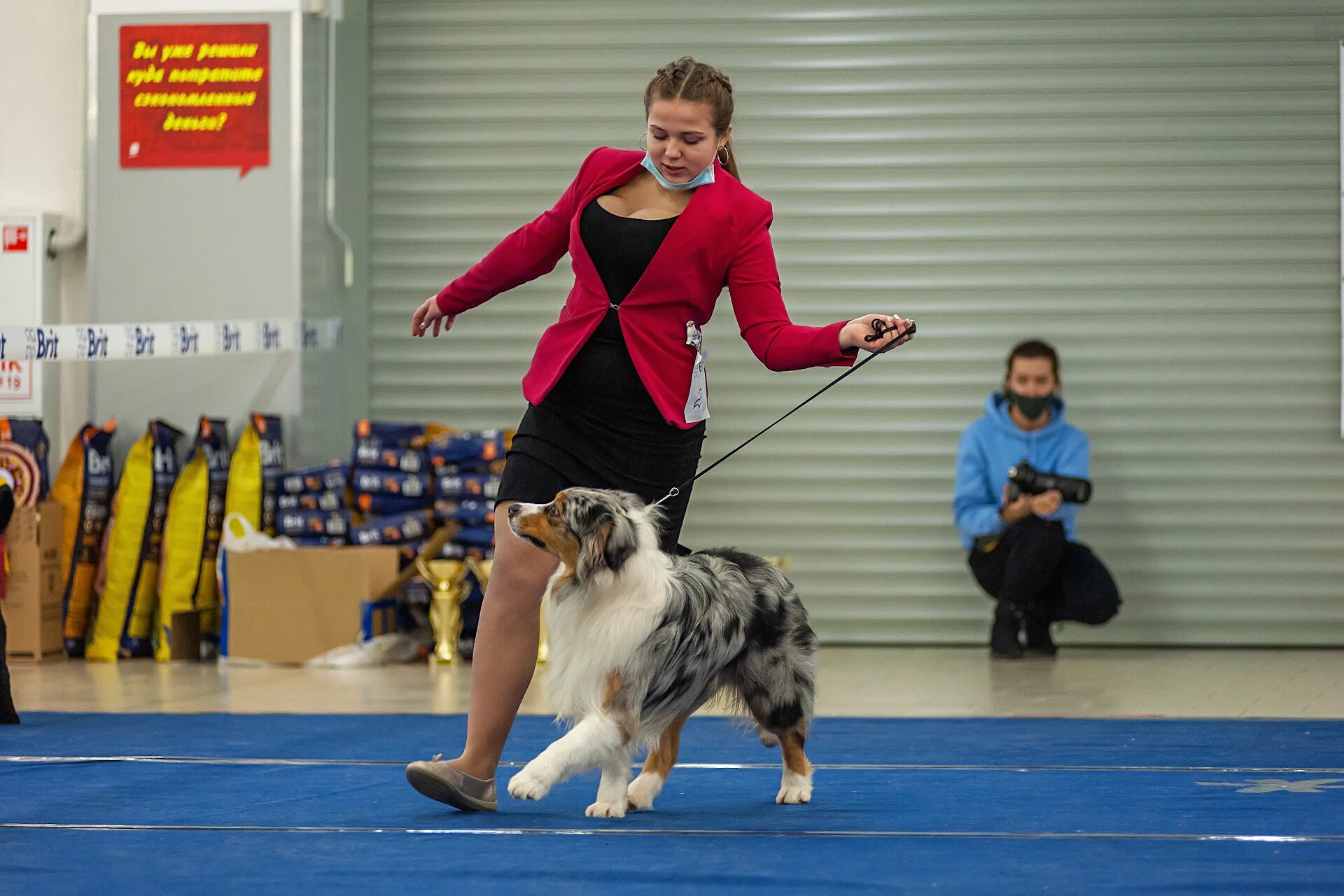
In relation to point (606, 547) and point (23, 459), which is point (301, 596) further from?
point (606, 547)

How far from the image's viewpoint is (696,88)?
9.39 feet

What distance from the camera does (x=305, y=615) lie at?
Result: 6168 millimetres

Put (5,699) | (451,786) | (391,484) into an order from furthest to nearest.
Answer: (391,484), (5,699), (451,786)

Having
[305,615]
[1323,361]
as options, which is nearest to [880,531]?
[1323,361]

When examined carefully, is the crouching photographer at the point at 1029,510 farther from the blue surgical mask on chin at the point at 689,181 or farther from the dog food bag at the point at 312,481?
the blue surgical mask on chin at the point at 689,181

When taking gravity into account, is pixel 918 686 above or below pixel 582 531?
below

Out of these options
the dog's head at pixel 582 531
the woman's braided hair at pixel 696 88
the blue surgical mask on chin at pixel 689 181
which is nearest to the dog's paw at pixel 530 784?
the dog's head at pixel 582 531

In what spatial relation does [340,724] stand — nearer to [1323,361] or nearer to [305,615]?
[305,615]

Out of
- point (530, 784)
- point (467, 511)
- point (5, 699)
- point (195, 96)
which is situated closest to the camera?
point (530, 784)

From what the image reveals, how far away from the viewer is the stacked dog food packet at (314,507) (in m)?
6.27

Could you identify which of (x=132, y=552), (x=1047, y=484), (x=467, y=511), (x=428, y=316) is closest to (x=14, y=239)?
(x=132, y=552)

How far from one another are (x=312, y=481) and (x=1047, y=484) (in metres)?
2.88

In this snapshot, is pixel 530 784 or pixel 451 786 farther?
pixel 451 786

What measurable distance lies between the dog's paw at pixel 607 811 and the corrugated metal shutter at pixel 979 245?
399cm
